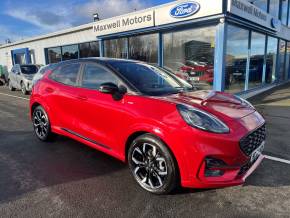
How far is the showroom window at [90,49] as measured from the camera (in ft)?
49.6

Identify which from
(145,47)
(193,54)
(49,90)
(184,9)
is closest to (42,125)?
(49,90)

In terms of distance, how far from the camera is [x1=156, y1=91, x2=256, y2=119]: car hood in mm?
3082

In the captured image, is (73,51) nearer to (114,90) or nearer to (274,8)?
(274,8)

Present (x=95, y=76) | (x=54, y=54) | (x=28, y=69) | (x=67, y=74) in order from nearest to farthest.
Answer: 1. (x=95, y=76)
2. (x=67, y=74)
3. (x=28, y=69)
4. (x=54, y=54)

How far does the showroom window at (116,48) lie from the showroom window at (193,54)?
267 centimetres

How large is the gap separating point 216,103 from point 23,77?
505 inches

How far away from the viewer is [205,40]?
9617 millimetres

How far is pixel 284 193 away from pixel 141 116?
2.03 metres

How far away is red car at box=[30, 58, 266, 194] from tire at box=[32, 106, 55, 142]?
58cm

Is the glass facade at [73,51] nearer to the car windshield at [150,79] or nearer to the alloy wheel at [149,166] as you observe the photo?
the car windshield at [150,79]

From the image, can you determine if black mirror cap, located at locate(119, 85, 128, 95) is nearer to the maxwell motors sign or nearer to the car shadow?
the car shadow

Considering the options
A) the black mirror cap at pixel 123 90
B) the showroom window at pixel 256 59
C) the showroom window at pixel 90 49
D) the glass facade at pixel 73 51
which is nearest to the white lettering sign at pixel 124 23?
the showroom window at pixel 90 49

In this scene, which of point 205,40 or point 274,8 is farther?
point 274,8

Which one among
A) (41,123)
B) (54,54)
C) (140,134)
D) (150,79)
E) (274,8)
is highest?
(274,8)
